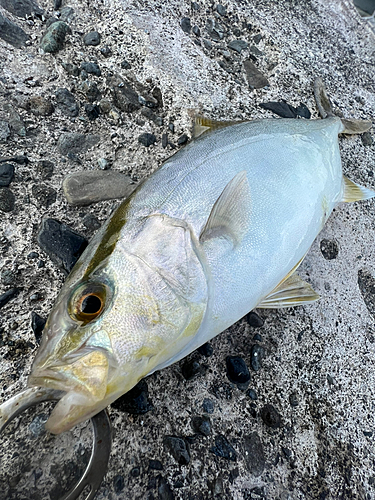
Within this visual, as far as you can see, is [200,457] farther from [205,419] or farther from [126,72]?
[126,72]

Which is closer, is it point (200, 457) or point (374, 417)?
point (200, 457)

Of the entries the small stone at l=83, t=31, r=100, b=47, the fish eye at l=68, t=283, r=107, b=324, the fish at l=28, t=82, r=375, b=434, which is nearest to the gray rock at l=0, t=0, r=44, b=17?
the small stone at l=83, t=31, r=100, b=47

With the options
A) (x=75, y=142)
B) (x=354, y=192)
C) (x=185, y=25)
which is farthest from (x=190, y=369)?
(x=185, y=25)

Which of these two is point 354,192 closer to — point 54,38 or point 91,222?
point 91,222

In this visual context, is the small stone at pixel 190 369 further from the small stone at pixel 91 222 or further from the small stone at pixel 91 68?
the small stone at pixel 91 68

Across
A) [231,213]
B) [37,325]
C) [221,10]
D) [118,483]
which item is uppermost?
[221,10]

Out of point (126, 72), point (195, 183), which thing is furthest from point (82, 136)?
point (195, 183)

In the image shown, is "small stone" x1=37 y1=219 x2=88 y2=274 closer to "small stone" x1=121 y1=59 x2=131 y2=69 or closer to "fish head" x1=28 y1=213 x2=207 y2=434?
"fish head" x1=28 y1=213 x2=207 y2=434
